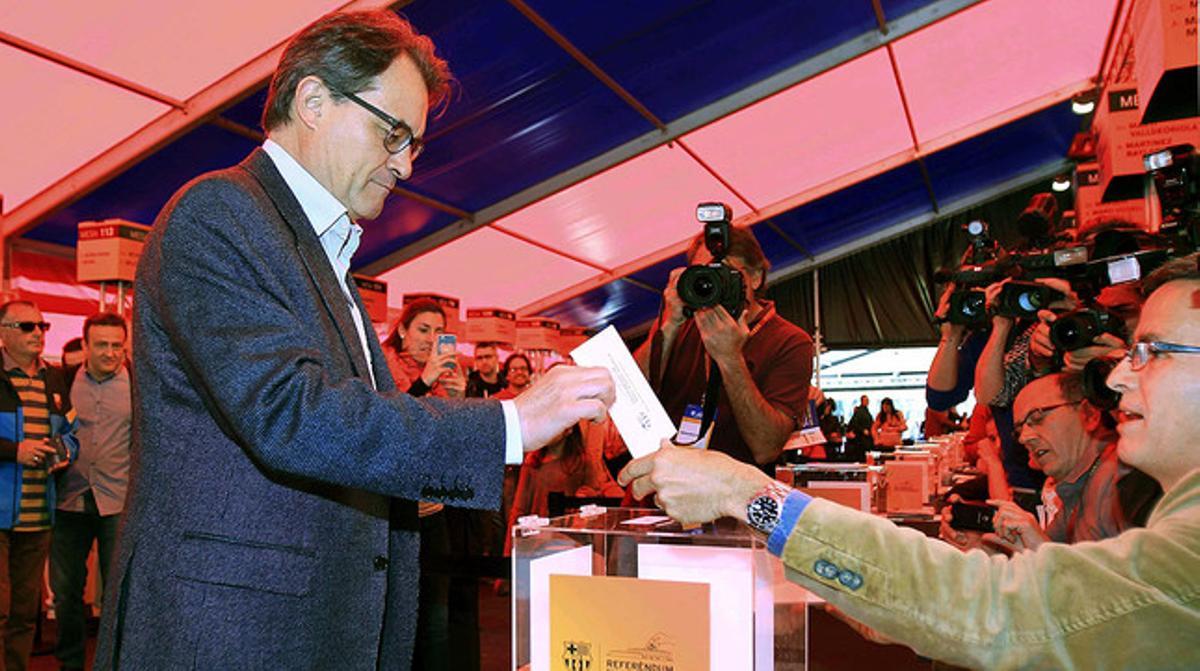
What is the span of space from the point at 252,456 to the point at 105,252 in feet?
14.3

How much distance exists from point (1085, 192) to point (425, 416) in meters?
5.95

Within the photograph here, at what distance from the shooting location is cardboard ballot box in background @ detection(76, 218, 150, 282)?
4.82 meters

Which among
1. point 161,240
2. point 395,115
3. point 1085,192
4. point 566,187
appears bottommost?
point 161,240

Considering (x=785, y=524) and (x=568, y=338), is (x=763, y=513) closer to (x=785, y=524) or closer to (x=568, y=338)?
(x=785, y=524)

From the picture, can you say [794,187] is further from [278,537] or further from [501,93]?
[278,537]

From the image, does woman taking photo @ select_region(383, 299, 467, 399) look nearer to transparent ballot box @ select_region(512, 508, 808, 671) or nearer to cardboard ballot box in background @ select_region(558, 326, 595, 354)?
transparent ballot box @ select_region(512, 508, 808, 671)

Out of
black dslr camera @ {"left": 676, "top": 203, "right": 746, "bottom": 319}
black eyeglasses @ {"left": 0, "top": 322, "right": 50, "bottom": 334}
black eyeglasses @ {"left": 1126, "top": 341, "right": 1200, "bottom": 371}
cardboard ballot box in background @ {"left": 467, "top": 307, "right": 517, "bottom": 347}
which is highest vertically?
cardboard ballot box in background @ {"left": 467, "top": 307, "right": 517, "bottom": 347}

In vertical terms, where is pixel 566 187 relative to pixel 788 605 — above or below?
above

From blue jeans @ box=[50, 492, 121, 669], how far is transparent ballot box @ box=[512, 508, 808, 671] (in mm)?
3349

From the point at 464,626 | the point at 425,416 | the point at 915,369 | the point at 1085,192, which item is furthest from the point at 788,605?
the point at 915,369

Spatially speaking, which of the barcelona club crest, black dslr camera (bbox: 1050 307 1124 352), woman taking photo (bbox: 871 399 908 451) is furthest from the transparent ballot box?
woman taking photo (bbox: 871 399 908 451)

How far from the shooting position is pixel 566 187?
8578 millimetres

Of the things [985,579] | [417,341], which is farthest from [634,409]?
[417,341]

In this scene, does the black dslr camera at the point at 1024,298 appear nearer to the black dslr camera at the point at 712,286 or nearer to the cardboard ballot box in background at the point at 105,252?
the black dslr camera at the point at 712,286
